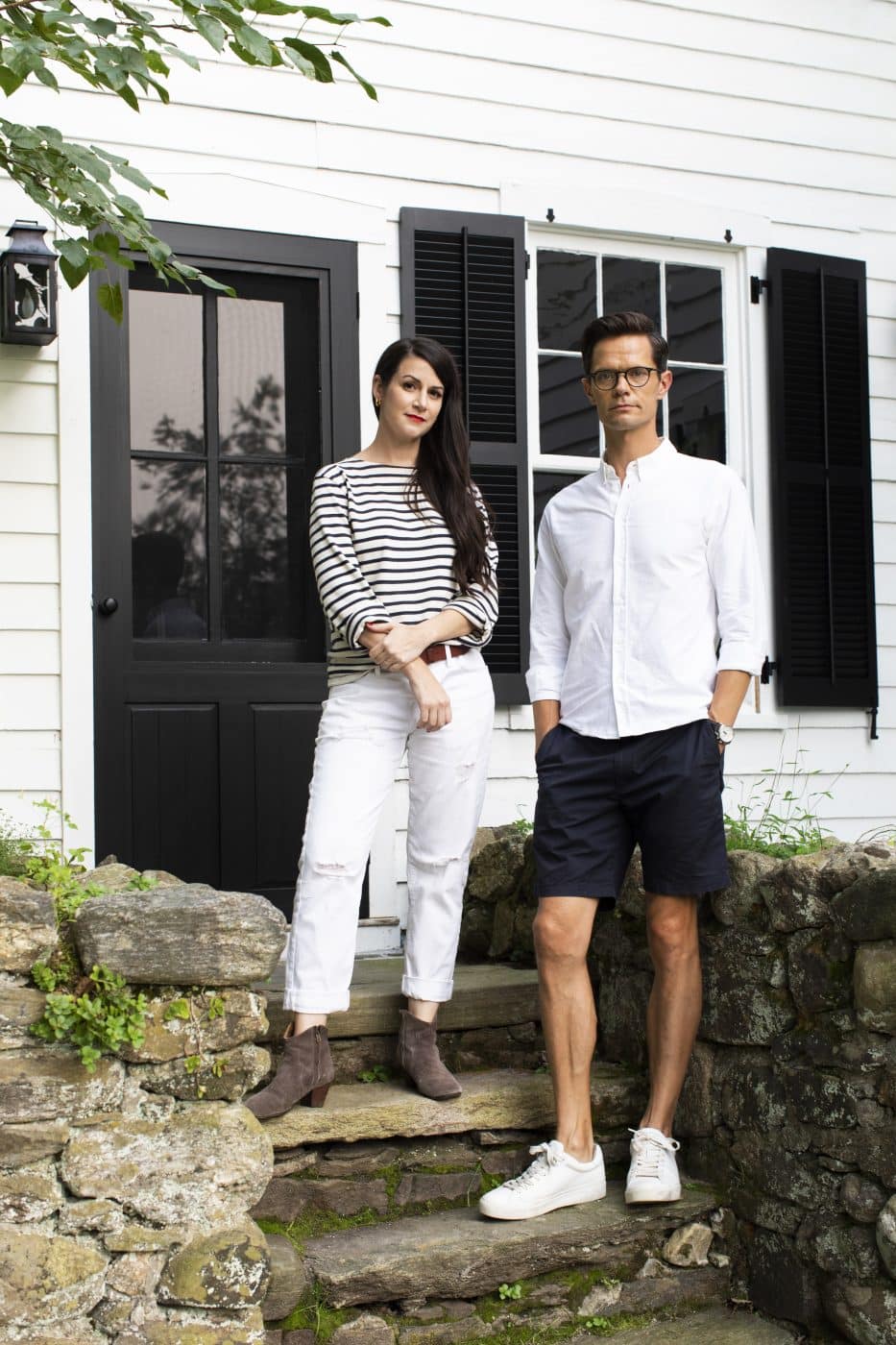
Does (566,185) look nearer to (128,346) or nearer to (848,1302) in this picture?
(128,346)

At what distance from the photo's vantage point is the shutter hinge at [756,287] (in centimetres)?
509

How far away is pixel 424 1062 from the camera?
3.21 m

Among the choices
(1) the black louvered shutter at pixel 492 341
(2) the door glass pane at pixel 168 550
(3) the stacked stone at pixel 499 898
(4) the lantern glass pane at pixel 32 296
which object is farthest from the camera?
(1) the black louvered shutter at pixel 492 341

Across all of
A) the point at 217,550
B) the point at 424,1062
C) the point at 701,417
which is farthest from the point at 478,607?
the point at 701,417

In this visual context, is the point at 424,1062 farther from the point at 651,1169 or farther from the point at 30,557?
the point at 30,557

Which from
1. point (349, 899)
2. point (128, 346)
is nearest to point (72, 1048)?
point (349, 899)

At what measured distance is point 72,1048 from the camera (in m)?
2.52

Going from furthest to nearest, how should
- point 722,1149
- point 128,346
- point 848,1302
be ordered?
point 128,346 → point 722,1149 → point 848,1302

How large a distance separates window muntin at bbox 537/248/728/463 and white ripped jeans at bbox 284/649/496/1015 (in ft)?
6.49

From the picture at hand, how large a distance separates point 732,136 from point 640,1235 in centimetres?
378

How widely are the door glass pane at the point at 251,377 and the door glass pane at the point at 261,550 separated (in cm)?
9

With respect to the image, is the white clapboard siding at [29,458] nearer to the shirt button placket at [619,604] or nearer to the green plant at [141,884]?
the green plant at [141,884]

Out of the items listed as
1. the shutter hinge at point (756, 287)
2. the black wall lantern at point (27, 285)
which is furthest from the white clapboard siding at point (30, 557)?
the shutter hinge at point (756, 287)

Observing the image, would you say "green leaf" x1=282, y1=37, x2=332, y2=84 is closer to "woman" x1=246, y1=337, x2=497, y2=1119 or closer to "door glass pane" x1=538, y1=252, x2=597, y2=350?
"woman" x1=246, y1=337, x2=497, y2=1119
